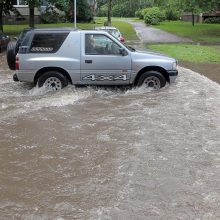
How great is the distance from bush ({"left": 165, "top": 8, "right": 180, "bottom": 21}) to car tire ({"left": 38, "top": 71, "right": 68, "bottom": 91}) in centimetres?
5130

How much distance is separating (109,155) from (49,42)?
17.9ft

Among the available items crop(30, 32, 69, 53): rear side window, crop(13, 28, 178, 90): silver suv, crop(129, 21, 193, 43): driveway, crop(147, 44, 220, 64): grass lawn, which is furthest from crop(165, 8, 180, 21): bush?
crop(30, 32, 69, 53): rear side window

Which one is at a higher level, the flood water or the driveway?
the driveway

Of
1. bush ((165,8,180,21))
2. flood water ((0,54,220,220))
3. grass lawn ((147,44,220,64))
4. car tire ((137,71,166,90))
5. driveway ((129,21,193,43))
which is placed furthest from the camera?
bush ((165,8,180,21))

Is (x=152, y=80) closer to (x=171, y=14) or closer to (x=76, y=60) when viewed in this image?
(x=76, y=60)

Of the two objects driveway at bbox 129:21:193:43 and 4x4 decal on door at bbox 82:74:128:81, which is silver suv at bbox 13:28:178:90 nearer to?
4x4 decal on door at bbox 82:74:128:81

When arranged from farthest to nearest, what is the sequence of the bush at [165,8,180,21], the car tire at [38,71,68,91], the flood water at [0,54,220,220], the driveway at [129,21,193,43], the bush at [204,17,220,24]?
the bush at [165,8,180,21] → the bush at [204,17,220,24] → the driveway at [129,21,193,43] → the car tire at [38,71,68,91] → the flood water at [0,54,220,220]

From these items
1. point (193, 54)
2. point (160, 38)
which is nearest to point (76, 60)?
point (193, 54)

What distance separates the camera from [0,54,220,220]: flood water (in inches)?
214

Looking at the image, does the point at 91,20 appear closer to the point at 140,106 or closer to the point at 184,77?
the point at 184,77

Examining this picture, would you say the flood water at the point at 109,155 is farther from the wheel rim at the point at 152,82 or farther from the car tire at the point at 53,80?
the wheel rim at the point at 152,82

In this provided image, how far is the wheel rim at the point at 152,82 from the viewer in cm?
1202

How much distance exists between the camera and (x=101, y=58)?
1171 cm

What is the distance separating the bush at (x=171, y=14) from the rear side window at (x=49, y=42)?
51082 millimetres
